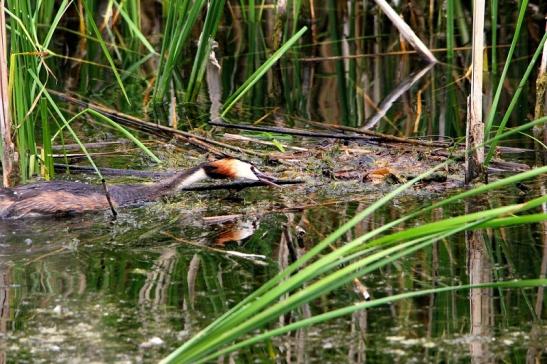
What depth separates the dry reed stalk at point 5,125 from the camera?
556 cm

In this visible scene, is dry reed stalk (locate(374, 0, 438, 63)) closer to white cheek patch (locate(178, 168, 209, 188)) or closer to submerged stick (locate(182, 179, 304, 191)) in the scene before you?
submerged stick (locate(182, 179, 304, 191))

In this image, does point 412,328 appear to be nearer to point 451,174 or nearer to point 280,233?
point 280,233

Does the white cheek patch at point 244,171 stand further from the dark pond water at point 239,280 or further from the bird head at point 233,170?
the dark pond water at point 239,280

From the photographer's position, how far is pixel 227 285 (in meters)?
4.48

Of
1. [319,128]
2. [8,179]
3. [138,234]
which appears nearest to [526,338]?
[138,234]

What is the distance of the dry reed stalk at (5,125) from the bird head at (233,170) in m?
1.11

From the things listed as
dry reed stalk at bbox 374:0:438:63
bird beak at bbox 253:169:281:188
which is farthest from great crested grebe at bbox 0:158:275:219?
dry reed stalk at bbox 374:0:438:63

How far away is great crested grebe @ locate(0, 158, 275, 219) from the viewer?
586 cm

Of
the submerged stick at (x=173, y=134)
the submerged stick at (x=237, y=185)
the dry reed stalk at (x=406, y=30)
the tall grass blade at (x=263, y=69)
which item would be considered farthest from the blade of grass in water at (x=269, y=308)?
the dry reed stalk at (x=406, y=30)

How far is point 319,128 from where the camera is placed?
7828mm

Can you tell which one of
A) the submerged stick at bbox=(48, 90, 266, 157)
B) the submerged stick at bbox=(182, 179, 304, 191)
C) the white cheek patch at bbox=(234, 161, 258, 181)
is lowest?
the submerged stick at bbox=(182, 179, 304, 191)

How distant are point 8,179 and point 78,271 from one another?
1.50 m

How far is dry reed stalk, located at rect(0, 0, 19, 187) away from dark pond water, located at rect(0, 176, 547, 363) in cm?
31

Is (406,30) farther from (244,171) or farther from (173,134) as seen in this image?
(244,171)
